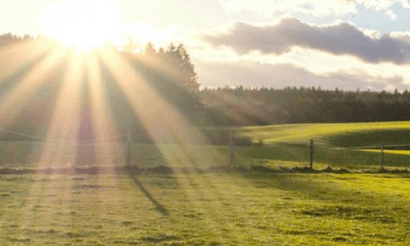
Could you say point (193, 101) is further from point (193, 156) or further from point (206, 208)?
point (206, 208)

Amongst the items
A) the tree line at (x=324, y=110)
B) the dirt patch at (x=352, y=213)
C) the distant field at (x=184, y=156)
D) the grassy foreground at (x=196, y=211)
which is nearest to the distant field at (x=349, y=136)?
the distant field at (x=184, y=156)

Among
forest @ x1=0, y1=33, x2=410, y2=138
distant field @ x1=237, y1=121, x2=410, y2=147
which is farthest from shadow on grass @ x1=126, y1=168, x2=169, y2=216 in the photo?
distant field @ x1=237, y1=121, x2=410, y2=147

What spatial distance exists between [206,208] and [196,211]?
0.76m

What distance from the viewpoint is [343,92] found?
139 metres

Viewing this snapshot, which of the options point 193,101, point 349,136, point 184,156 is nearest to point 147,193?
point 184,156

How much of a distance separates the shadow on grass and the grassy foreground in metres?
0.03

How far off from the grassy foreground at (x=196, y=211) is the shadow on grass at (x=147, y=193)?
1.2 inches

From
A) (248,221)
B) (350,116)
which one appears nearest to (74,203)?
(248,221)

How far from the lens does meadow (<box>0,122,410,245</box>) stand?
1319 centimetres

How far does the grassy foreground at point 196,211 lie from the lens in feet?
43.1

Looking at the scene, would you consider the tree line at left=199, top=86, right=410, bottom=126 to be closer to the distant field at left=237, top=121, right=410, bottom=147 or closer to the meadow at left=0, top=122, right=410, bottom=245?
the distant field at left=237, top=121, right=410, bottom=147

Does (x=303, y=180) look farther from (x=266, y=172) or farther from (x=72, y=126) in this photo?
(x=72, y=126)

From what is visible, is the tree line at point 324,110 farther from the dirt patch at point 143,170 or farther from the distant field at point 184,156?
the dirt patch at point 143,170

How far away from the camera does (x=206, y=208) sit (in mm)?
17812
